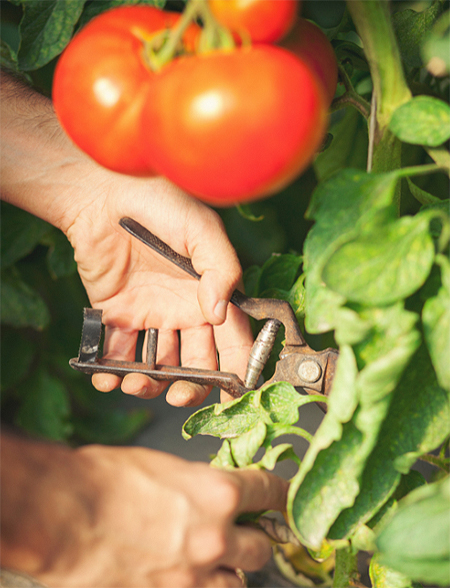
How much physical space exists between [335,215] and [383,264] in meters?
0.05

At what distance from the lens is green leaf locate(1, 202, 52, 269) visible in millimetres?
736

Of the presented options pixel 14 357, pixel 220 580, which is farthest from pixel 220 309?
pixel 14 357

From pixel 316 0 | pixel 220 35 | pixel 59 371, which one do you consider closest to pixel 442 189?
pixel 316 0

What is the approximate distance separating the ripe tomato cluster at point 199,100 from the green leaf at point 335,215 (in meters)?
0.07

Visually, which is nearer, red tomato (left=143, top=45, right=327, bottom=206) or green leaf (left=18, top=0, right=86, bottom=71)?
red tomato (left=143, top=45, right=327, bottom=206)

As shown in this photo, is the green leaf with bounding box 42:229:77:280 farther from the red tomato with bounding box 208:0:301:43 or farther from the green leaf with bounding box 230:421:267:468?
the red tomato with bounding box 208:0:301:43

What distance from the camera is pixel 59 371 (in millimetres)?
994

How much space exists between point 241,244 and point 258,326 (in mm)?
219

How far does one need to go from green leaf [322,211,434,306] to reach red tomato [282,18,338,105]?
10cm

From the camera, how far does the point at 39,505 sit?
12.1 inches

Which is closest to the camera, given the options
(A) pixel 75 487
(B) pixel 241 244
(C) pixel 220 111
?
(C) pixel 220 111

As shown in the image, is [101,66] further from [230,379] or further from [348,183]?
[230,379]

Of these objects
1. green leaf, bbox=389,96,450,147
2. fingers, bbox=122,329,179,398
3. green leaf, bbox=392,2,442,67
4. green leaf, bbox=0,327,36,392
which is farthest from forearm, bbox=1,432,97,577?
green leaf, bbox=0,327,36,392

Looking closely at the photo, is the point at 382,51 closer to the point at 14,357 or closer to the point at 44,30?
the point at 44,30
